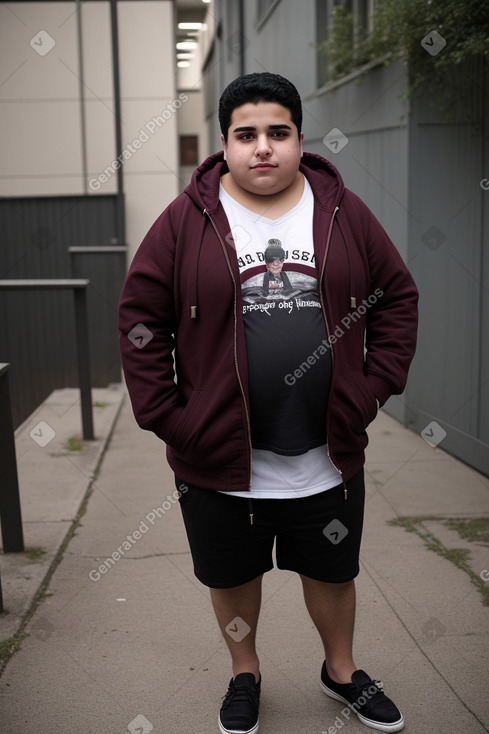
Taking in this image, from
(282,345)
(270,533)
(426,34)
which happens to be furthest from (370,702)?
(426,34)

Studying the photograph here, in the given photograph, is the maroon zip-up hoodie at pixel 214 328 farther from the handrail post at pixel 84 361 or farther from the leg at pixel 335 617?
the handrail post at pixel 84 361

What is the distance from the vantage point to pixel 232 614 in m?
2.76

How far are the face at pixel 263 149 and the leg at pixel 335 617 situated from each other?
118 centimetres

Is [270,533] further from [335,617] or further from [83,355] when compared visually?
[83,355]

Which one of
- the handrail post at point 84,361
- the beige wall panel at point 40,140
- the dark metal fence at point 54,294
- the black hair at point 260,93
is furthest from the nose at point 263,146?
the beige wall panel at point 40,140

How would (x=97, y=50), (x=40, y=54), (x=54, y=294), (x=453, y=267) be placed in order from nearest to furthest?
(x=453, y=267) → (x=54, y=294) → (x=40, y=54) → (x=97, y=50)

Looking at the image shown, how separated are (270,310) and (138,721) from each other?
137 centimetres

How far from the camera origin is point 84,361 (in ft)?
20.9

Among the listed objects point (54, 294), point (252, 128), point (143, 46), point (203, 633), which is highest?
point (143, 46)

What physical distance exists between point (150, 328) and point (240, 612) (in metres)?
0.91

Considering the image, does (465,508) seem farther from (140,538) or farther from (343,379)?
(343,379)

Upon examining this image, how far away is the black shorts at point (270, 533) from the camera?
261cm

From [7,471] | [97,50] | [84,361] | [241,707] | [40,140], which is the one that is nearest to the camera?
[241,707]

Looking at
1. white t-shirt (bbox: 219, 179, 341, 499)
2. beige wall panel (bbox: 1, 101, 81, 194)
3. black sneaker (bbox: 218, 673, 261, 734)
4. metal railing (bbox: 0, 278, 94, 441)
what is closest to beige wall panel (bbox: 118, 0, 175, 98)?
beige wall panel (bbox: 1, 101, 81, 194)
